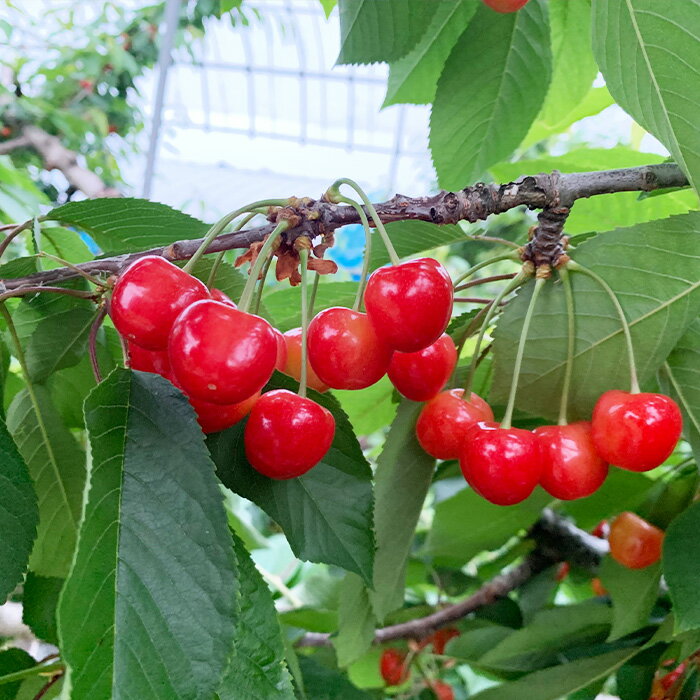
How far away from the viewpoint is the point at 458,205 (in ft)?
2.04

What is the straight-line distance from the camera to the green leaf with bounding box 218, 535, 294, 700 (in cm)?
56

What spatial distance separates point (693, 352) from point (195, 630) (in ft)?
1.74

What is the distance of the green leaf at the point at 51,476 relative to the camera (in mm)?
739

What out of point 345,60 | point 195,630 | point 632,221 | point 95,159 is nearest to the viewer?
point 195,630

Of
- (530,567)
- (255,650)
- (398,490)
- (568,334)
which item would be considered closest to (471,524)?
(530,567)

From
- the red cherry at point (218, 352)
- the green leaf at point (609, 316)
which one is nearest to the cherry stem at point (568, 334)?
the green leaf at point (609, 316)

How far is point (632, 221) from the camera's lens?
96 centimetres

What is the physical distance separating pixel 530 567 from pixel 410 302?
3.09ft

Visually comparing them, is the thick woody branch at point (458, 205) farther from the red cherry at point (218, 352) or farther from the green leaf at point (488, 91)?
the green leaf at point (488, 91)

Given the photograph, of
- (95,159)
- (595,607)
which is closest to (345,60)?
(595,607)

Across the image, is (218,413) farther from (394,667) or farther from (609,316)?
(394,667)

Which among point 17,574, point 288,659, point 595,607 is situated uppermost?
point 17,574

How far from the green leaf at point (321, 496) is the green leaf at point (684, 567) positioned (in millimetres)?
305

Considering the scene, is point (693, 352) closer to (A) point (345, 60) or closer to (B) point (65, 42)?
(A) point (345, 60)
